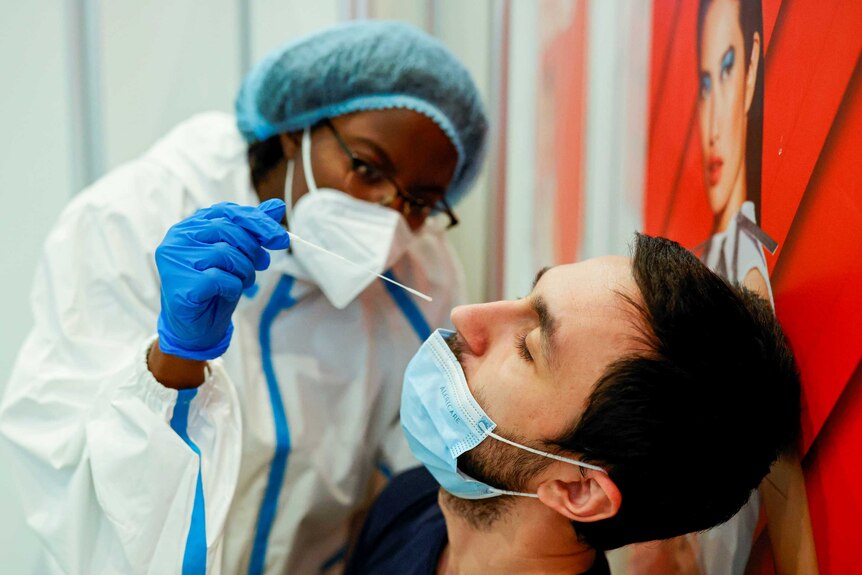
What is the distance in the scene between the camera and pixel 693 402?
0.97 meters

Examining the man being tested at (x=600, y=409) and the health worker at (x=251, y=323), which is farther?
the health worker at (x=251, y=323)

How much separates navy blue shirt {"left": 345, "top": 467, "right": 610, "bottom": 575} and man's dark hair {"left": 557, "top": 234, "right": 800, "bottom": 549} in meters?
0.31

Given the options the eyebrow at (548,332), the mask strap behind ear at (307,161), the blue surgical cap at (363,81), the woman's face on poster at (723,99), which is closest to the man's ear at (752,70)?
the woman's face on poster at (723,99)

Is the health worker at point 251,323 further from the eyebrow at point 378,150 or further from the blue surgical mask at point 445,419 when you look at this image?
the blue surgical mask at point 445,419

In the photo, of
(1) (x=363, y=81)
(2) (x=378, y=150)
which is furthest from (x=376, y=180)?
(1) (x=363, y=81)

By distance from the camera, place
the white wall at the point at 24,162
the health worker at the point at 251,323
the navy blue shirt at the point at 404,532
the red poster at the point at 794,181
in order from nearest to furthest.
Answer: the red poster at the point at 794,181 → the health worker at the point at 251,323 → the navy blue shirt at the point at 404,532 → the white wall at the point at 24,162

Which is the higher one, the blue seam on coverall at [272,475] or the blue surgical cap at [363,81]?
the blue surgical cap at [363,81]

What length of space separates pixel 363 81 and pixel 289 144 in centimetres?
23

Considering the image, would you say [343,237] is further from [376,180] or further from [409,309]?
[409,309]

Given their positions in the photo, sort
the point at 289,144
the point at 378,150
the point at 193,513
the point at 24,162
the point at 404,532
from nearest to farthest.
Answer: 1. the point at 193,513
2. the point at 404,532
3. the point at 378,150
4. the point at 289,144
5. the point at 24,162

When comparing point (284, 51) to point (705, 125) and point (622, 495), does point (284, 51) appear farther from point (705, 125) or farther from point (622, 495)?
point (622, 495)

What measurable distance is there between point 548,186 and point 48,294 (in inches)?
43.4

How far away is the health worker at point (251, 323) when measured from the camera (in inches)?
46.6

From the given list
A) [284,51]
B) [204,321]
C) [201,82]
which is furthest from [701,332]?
[201,82]
